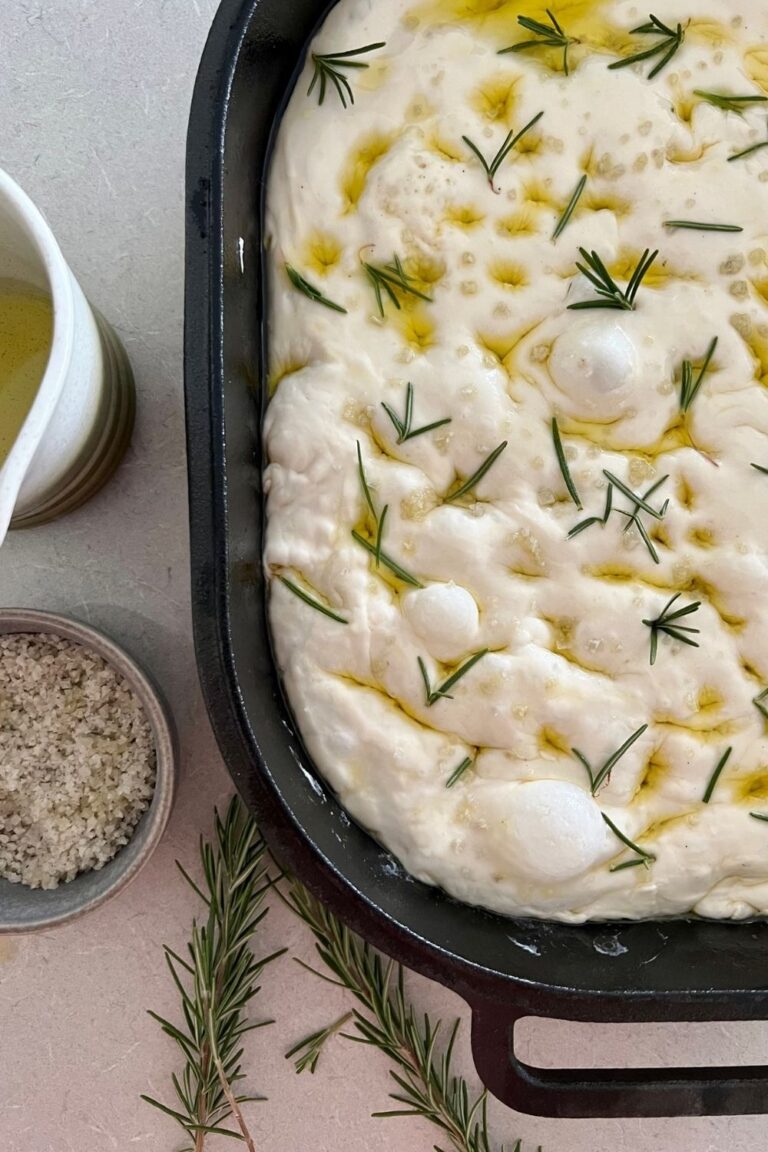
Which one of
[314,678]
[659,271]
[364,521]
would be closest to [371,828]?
[314,678]

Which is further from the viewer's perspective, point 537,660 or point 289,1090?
point 289,1090

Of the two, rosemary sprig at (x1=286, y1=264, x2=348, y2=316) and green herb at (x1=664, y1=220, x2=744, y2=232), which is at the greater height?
green herb at (x1=664, y1=220, x2=744, y2=232)

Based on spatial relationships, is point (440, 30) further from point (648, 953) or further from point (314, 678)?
point (648, 953)

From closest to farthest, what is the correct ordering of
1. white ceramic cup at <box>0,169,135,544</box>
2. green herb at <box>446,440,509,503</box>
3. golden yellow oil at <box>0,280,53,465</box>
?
white ceramic cup at <box>0,169,135,544</box>, green herb at <box>446,440,509,503</box>, golden yellow oil at <box>0,280,53,465</box>

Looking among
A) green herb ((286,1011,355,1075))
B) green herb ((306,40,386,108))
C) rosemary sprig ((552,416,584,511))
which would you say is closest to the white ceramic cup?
green herb ((306,40,386,108))

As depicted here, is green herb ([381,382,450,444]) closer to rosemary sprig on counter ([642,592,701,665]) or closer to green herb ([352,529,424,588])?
green herb ([352,529,424,588])

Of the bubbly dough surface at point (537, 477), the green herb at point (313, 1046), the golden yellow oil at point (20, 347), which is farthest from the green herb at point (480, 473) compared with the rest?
the green herb at point (313, 1046)
